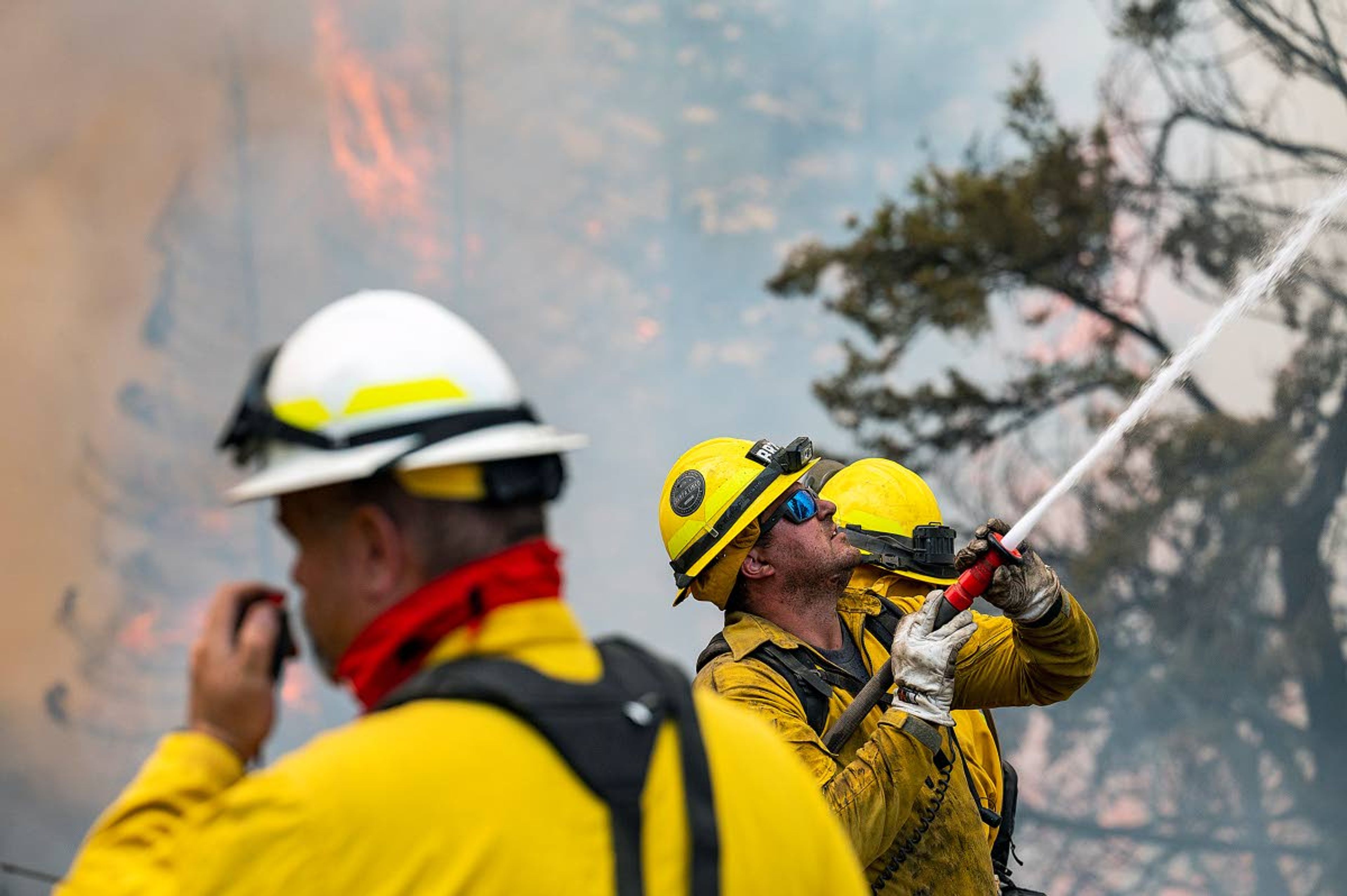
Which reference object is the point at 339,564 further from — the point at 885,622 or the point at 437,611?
the point at 885,622

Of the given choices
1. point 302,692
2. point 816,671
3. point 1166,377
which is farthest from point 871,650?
point 302,692

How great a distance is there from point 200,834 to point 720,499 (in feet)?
9.15

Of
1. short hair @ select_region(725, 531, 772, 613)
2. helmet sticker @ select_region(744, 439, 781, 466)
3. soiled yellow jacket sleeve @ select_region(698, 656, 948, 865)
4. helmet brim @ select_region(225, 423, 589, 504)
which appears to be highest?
helmet brim @ select_region(225, 423, 589, 504)

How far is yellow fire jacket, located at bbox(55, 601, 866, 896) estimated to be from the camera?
1470 millimetres

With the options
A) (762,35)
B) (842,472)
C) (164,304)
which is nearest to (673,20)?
(762,35)

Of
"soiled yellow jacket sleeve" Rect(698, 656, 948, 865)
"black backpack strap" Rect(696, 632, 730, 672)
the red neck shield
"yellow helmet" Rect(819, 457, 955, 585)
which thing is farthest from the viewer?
"yellow helmet" Rect(819, 457, 955, 585)

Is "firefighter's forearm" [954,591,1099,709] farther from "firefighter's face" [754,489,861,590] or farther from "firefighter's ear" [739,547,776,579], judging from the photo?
"firefighter's ear" [739,547,776,579]

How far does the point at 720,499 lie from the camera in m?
4.25

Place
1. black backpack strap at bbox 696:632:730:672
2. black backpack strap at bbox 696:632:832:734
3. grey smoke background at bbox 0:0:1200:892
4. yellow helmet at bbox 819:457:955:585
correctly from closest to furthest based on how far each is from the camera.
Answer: black backpack strap at bbox 696:632:832:734, black backpack strap at bbox 696:632:730:672, yellow helmet at bbox 819:457:955:585, grey smoke background at bbox 0:0:1200:892

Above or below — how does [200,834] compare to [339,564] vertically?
below

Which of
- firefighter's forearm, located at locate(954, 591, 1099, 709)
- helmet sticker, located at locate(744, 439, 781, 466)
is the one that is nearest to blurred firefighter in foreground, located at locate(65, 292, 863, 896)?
firefighter's forearm, located at locate(954, 591, 1099, 709)

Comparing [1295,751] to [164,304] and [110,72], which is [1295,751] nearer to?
[164,304]

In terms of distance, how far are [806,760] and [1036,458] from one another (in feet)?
35.7

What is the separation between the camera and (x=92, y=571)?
17.1 meters
